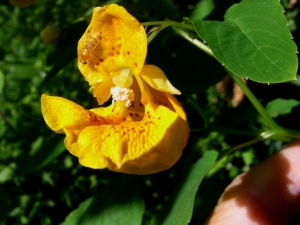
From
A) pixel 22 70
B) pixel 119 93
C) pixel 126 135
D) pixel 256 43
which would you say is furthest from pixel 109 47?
pixel 22 70

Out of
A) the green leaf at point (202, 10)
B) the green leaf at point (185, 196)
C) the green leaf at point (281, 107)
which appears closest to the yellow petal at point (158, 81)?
the green leaf at point (185, 196)

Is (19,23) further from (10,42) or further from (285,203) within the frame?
(285,203)

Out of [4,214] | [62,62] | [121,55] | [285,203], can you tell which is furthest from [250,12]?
[4,214]

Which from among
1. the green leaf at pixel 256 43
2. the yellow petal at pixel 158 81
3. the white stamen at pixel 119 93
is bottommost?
the white stamen at pixel 119 93

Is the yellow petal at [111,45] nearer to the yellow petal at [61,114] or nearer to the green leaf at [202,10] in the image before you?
the yellow petal at [61,114]

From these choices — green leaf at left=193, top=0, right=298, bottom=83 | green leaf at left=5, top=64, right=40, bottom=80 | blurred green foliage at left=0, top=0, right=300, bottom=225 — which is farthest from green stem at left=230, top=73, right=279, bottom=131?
green leaf at left=5, top=64, right=40, bottom=80
